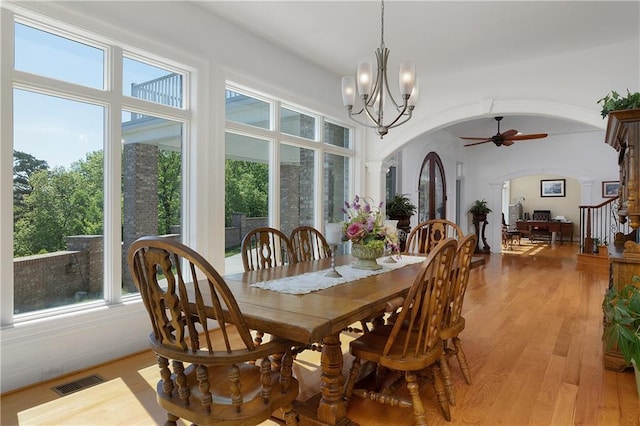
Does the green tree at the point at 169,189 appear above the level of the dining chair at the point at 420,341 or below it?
above

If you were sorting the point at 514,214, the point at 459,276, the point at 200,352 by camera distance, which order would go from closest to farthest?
the point at 200,352 → the point at 459,276 → the point at 514,214

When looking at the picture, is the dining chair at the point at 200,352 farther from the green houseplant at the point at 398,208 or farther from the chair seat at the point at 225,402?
the green houseplant at the point at 398,208

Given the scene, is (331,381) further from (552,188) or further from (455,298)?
(552,188)

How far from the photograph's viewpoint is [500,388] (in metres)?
2.50

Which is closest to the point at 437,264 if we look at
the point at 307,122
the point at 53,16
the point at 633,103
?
the point at 633,103

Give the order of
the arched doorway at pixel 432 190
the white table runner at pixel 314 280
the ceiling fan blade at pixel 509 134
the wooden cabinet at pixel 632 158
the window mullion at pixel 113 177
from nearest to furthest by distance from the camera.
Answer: the white table runner at pixel 314 280
the wooden cabinet at pixel 632 158
the window mullion at pixel 113 177
the ceiling fan blade at pixel 509 134
the arched doorway at pixel 432 190

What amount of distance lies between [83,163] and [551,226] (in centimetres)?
1350

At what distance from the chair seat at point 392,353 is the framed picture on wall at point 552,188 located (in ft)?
45.7

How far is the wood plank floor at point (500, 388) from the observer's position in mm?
2146

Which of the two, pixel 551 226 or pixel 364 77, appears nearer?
pixel 364 77

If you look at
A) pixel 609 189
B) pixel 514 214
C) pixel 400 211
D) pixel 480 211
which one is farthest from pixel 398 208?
pixel 514 214

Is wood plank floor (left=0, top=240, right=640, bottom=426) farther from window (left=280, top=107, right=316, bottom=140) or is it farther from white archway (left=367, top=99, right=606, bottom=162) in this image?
window (left=280, top=107, right=316, bottom=140)

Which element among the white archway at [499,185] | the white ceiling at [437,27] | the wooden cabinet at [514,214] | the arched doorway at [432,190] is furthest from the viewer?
the wooden cabinet at [514,214]

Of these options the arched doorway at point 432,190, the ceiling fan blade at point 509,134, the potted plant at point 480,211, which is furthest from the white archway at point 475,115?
the potted plant at point 480,211
